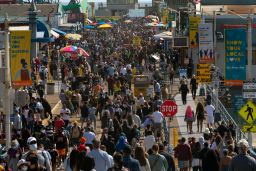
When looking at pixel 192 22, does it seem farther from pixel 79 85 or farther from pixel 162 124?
pixel 162 124

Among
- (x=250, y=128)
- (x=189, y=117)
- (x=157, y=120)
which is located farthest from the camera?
(x=189, y=117)

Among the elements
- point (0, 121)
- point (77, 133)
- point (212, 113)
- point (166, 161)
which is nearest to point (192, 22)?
point (212, 113)

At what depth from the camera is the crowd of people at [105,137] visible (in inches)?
667

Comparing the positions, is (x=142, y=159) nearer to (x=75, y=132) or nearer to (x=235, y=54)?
(x=75, y=132)

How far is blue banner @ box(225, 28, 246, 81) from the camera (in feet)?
90.3

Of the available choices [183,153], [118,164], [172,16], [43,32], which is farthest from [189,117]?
[172,16]

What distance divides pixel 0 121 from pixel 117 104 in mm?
→ 4473

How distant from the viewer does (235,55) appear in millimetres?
28094

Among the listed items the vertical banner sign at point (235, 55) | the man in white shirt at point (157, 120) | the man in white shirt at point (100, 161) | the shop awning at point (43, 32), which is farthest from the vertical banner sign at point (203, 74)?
the man in white shirt at point (100, 161)

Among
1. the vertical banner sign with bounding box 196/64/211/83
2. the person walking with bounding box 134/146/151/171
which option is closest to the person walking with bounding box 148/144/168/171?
the person walking with bounding box 134/146/151/171

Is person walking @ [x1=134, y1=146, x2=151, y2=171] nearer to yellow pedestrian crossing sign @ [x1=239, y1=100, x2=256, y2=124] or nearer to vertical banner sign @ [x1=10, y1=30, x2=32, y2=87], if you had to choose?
yellow pedestrian crossing sign @ [x1=239, y1=100, x2=256, y2=124]

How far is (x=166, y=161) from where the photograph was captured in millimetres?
17297

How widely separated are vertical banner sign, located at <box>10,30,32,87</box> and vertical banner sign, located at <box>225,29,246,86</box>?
601 centimetres

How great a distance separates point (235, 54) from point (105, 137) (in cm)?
745
